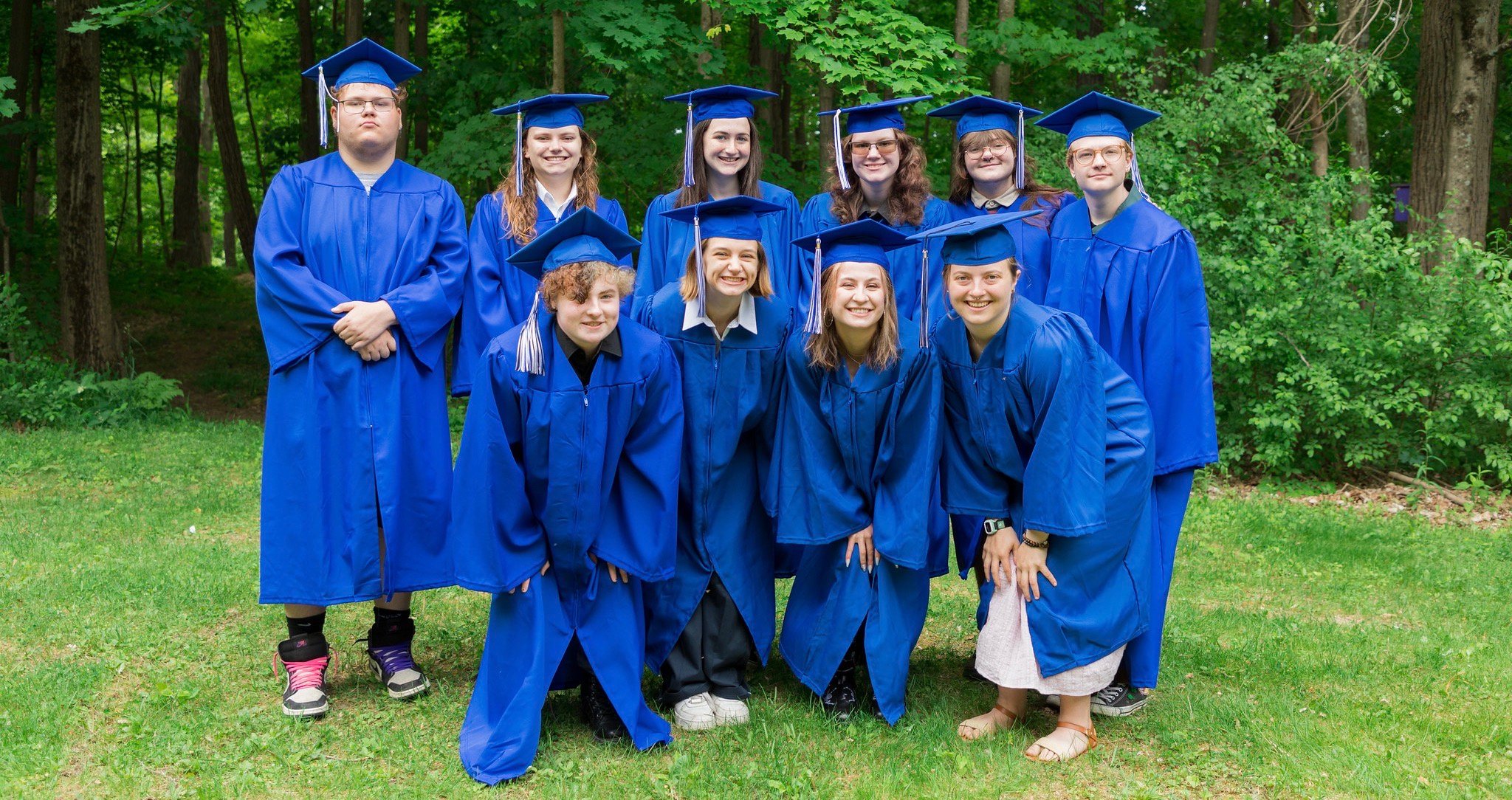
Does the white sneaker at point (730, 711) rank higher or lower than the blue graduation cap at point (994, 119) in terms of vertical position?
lower

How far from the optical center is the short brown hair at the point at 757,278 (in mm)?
3930

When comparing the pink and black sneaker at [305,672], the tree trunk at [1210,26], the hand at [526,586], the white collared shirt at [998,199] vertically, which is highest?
the tree trunk at [1210,26]

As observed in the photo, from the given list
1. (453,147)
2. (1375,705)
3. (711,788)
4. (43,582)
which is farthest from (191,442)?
(1375,705)

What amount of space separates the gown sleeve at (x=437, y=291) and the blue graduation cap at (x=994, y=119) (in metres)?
1.93

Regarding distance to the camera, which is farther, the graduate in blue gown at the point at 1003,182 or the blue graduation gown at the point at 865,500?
the graduate in blue gown at the point at 1003,182

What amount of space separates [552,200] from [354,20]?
7.89 m

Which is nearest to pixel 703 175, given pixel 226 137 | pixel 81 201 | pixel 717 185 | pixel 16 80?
pixel 717 185

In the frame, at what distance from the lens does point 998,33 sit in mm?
9883

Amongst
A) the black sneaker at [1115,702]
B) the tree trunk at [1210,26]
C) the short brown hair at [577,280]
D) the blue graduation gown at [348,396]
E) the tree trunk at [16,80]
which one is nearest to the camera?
the short brown hair at [577,280]

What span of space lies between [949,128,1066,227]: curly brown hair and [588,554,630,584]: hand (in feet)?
6.42

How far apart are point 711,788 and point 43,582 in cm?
388

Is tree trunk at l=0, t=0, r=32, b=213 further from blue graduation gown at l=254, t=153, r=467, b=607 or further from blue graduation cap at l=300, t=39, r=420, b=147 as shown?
blue graduation gown at l=254, t=153, r=467, b=607

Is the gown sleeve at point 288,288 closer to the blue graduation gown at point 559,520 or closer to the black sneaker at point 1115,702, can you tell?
the blue graduation gown at point 559,520

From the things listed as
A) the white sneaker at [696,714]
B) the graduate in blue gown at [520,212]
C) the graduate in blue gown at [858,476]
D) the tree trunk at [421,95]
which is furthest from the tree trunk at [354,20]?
the white sneaker at [696,714]
